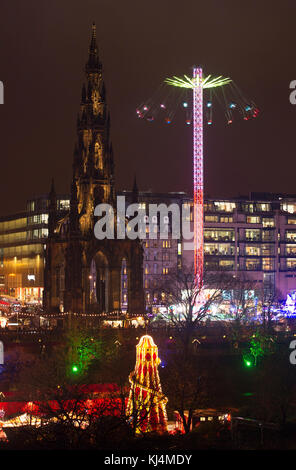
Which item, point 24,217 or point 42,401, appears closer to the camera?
point 42,401

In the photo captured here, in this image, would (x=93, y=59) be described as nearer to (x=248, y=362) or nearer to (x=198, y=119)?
(x=198, y=119)

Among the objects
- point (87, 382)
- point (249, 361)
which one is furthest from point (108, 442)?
point (249, 361)

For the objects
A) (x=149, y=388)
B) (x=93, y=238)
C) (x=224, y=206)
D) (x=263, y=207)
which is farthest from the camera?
(x=263, y=207)

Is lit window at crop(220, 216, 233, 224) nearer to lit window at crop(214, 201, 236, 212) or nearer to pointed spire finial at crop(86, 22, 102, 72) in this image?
lit window at crop(214, 201, 236, 212)

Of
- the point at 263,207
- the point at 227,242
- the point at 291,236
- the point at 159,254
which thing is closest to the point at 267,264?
the point at 291,236

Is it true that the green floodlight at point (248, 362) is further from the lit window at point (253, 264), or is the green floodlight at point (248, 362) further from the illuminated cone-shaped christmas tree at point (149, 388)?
the lit window at point (253, 264)

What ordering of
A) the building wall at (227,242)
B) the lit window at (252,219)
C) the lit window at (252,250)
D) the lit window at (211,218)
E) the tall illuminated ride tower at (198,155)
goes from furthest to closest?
the lit window at (252,219)
the lit window at (252,250)
the lit window at (211,218)
the building wall at (227,242)
the tall illuminated ride tower at (198,155)

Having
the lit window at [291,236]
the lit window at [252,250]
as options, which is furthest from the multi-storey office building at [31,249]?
the lit window at [291,236]

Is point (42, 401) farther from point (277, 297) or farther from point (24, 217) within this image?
point (24, 217)

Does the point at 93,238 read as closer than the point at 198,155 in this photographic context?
Yes

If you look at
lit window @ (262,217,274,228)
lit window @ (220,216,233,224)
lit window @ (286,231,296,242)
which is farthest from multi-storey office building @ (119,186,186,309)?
lit window @ (286,231,296,242)

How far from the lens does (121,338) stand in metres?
84.6

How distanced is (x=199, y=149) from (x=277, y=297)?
186 ft

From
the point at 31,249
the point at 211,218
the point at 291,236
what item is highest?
the point at 211,218
